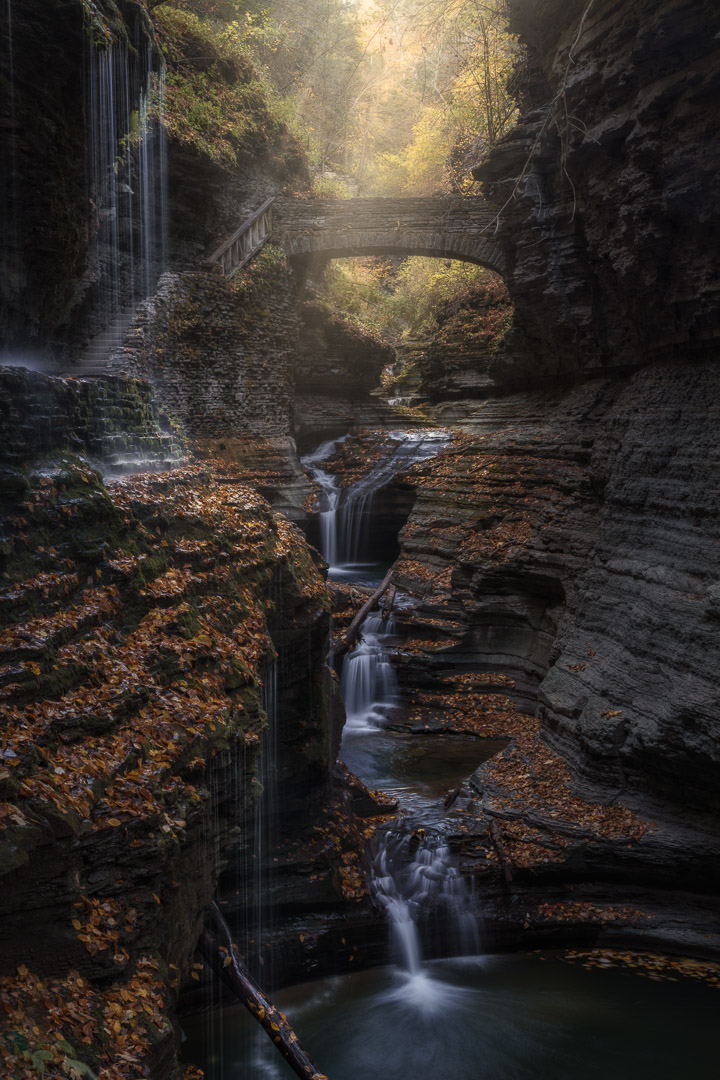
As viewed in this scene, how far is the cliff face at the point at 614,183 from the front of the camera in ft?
28.3

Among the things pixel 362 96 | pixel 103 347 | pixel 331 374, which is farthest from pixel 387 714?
pixel 362 96

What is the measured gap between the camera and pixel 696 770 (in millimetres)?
7934

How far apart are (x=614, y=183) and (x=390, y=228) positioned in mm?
11166

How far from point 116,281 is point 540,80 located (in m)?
11.2

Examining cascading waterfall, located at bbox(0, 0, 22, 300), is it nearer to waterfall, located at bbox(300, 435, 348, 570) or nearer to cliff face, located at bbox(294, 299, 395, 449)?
waterfall, located at bbox(300, 435, 348, 570)

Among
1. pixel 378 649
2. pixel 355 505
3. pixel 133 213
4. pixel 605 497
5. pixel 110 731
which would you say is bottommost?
pixel 378 649

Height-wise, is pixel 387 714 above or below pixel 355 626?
below

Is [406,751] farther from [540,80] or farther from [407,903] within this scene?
[540,80]

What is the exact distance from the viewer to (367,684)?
1366 cm

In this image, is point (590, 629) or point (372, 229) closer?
point (590, 629)

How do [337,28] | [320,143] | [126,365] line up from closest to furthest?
[126,365] → [337,28] → [320,143]

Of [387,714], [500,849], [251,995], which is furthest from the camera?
[387,714]

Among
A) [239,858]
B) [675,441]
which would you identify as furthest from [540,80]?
[239,858]

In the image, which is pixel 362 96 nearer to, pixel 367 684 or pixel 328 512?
pixel 328 512
